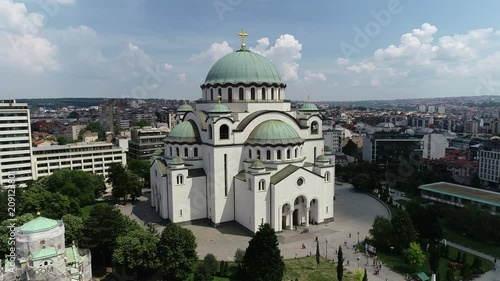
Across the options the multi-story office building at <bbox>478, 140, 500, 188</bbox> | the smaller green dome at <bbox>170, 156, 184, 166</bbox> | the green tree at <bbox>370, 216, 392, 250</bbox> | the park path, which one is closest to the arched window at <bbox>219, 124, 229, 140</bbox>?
the smaller green dome at <bbox>170, 156, 184, 166</bbox>

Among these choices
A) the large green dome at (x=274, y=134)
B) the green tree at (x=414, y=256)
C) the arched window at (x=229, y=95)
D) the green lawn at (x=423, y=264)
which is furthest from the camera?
the arched window at (x=229, y=95)

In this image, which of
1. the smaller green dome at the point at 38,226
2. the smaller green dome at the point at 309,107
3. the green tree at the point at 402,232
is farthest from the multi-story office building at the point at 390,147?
the smaller green dome at the point at 38,226

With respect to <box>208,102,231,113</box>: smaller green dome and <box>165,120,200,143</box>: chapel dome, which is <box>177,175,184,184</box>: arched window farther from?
<box>208,102,231,113</box>: smaller green dome

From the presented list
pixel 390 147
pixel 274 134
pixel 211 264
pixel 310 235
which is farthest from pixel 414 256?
pixel 390 147

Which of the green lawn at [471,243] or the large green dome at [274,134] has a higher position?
the large green dome at [274,134]

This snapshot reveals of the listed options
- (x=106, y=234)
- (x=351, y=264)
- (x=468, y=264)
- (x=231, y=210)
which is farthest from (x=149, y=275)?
(x=468, y=264)

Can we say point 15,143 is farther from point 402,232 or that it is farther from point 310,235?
point 402,232

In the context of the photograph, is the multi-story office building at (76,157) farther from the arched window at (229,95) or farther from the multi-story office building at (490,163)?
the multi-story office building at (490,163)
